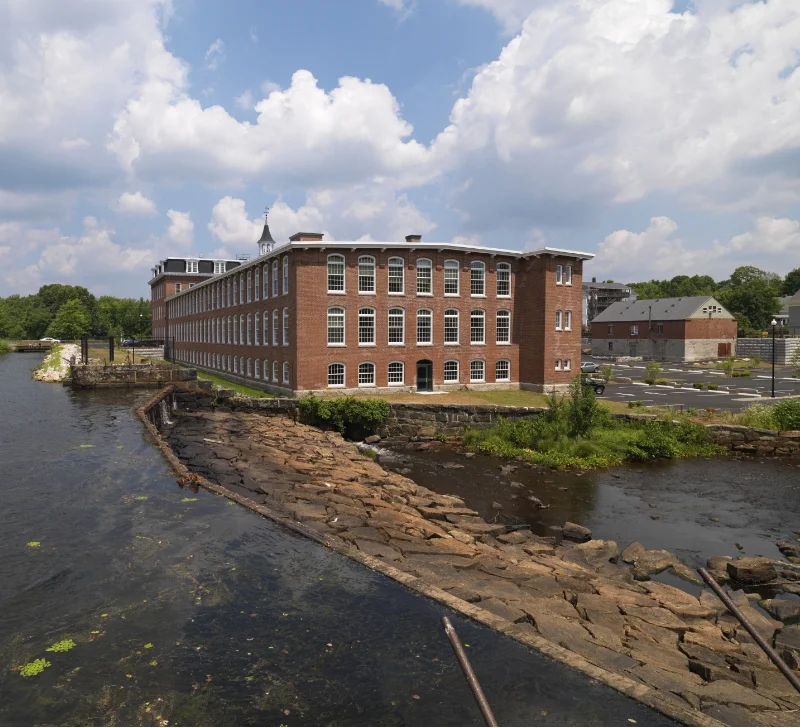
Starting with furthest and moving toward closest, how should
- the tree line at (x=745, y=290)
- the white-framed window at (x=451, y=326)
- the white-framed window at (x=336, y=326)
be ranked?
the tree line at (x=745, y=290), the white-framed window at (x=451, y=326), the white-framed window at (x=336, y=326)

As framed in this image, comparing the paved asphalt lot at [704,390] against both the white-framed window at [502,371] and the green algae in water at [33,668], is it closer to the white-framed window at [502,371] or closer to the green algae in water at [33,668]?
the white-framed window at [502,371]

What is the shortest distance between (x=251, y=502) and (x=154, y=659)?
7447mm

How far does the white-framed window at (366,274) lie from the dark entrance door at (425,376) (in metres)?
6.12

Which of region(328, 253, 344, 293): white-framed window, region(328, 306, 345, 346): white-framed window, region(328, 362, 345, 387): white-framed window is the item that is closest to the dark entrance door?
region(328, 362, 345, 387): white-framed window

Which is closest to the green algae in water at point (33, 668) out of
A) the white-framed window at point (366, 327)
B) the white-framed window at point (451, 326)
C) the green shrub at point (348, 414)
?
the green shrub at point (348, 414)

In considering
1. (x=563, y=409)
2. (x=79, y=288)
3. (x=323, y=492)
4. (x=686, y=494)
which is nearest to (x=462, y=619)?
(x=323, y=492)

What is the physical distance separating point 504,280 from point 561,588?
3198cm

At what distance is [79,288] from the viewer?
158000 millimetres

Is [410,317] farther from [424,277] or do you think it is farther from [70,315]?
[70,315]

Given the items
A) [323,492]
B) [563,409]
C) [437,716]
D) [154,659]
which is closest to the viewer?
[437,716]

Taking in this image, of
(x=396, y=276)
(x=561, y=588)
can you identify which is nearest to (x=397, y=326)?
(x=396, y=276)

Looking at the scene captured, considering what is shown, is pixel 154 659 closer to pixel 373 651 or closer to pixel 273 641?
pixel 273 641

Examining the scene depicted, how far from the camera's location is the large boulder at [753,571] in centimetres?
1391

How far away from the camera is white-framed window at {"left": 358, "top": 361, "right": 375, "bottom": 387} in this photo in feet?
122
